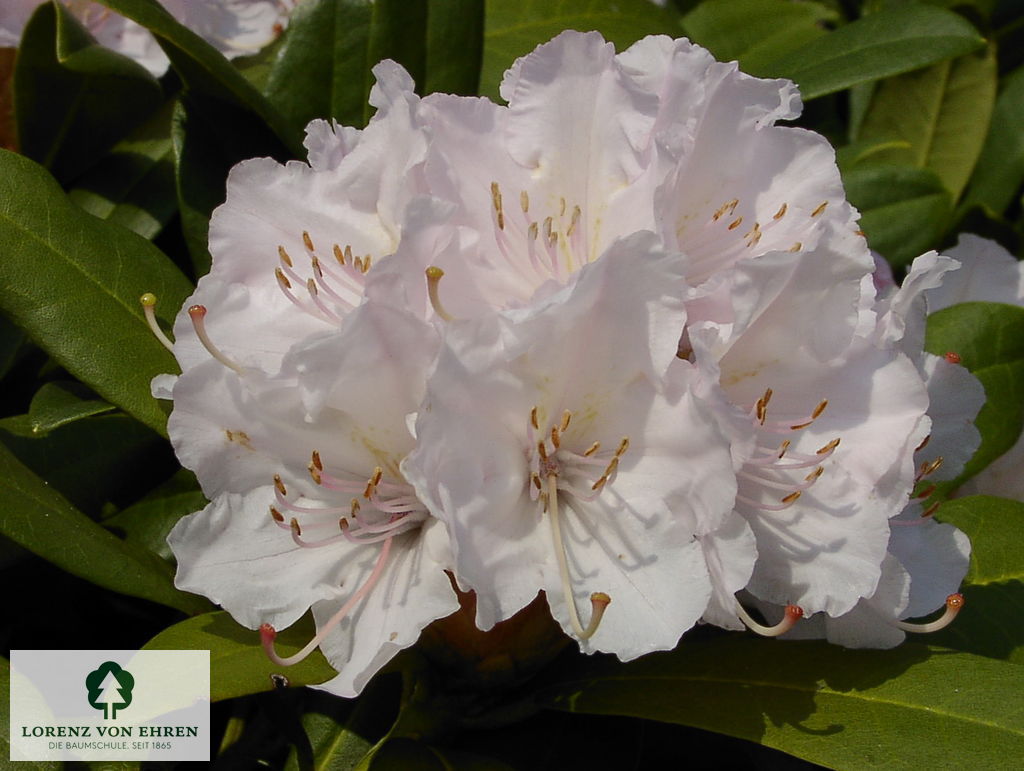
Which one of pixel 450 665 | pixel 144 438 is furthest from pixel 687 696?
pixel 144 438

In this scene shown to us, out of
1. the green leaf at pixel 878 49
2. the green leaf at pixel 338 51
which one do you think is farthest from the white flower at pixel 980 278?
the green leaf at pixel 338 51

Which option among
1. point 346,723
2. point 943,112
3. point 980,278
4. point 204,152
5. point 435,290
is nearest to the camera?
point 435,290

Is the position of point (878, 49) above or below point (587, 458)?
above

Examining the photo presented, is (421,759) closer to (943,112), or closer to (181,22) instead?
(181,22)

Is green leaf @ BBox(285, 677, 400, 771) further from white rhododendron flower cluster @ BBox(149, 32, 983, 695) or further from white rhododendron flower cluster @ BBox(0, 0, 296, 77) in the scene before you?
white rhododendron flower cluster @ BBox(0, 0, 296, 77)

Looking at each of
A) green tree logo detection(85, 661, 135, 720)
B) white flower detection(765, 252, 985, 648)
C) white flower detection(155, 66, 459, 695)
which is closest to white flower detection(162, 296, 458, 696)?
white flower detection(155, 66, 459, 695)

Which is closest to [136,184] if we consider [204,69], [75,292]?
[204,69]
